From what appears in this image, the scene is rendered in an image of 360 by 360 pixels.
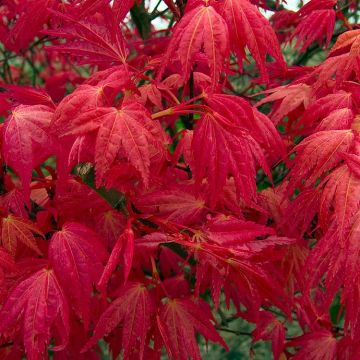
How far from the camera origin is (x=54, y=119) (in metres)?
0.88

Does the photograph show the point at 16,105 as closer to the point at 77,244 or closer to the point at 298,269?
the point at 77,244

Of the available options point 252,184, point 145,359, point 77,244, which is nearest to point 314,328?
point 145,359

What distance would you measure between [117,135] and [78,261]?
234 mm

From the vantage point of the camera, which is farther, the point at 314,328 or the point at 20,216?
the point at 314,328

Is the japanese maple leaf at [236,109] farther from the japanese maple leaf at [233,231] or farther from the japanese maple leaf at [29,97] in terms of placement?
the japanese maple leaf at [29,97]

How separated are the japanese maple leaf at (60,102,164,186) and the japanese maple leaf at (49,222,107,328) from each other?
0.16 meters

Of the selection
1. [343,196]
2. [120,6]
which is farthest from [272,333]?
[120,6]

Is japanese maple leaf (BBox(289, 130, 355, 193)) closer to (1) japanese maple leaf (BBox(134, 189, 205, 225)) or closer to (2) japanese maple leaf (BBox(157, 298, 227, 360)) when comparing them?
(1) japanese maple leaf (BBox(134, 189, 205, 225))

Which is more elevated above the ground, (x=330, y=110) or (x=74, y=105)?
(x=74, y=105)

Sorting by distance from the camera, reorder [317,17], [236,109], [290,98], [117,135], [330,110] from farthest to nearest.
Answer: [317,17] < [290,98] < [330,110] < [236,109] < [117,135]

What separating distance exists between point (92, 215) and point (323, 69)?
22.2 inches

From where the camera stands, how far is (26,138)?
89 centimetres

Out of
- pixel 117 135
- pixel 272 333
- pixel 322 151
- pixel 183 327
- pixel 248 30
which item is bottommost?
pixel 272 333

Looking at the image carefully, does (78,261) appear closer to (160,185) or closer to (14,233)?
(14,233)
